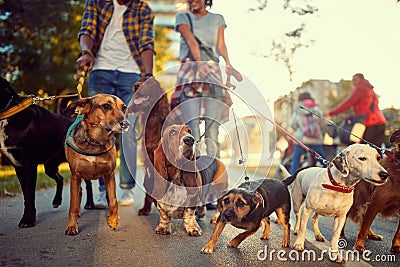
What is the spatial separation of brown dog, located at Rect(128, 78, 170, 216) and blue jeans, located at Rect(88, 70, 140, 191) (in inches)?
20.9

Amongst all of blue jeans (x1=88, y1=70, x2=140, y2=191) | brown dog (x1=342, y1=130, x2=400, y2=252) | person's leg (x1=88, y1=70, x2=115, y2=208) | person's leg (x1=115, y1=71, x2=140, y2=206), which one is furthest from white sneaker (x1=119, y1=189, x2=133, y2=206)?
brown dog (x1=342, y1=130, x2=400, y2=252)

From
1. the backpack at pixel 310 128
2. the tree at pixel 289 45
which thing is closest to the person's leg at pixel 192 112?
the tree at pixel 289 45

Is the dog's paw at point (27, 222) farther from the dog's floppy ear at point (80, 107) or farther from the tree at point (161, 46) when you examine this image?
the tree at point (161, 46)

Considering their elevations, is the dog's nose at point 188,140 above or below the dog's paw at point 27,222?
above

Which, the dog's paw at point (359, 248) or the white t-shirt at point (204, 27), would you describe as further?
the white t-shirt at point (204, 27)

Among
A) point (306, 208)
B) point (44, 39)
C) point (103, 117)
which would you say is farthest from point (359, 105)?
point (44, 39)

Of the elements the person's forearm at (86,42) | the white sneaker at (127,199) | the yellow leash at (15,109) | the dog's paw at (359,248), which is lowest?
the white sneaker at (127,199)

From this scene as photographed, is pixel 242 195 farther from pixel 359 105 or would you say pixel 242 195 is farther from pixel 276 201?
pixel 359 105

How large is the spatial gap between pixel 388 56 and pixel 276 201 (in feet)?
11.9

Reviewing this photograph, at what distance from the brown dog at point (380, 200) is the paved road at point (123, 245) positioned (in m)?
0.21

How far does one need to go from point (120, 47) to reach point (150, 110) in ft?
4.14

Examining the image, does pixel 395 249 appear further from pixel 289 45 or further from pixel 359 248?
pixel 289 45

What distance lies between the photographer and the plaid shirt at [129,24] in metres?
5.99

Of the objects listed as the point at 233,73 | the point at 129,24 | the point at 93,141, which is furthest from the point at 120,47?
the point at 93,141
